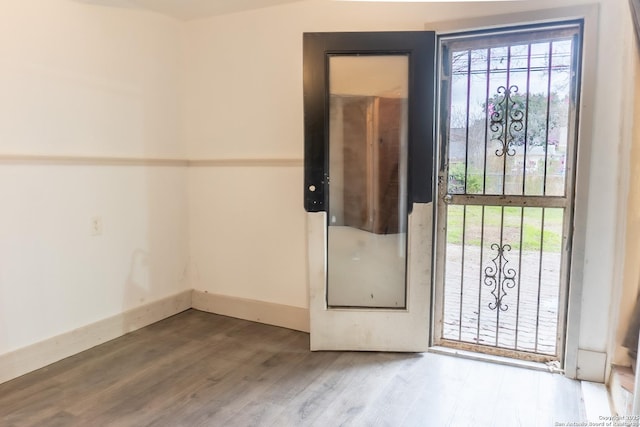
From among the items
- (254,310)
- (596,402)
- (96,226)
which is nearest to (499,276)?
(596,402)

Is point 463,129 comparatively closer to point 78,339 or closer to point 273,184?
point 273,184

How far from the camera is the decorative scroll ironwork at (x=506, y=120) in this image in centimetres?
239

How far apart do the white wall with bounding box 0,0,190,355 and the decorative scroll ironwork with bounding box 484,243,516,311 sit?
2.26 metres

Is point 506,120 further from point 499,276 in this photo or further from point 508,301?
point 508,301

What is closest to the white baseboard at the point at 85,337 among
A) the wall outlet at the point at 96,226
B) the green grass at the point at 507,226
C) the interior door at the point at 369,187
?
the wall outlet at the point at 96,226

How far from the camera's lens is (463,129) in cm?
252

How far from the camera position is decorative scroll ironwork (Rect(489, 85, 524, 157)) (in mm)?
2389

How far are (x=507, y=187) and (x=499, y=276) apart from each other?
0.54 m

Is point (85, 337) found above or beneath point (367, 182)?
beneath

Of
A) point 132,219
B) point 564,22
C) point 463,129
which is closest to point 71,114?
point 132,219

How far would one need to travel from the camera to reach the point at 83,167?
8.44 feet

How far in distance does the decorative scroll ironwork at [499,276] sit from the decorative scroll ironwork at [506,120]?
0.58 meters

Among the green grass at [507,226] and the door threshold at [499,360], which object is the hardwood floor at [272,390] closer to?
the door threshold at [499,360]

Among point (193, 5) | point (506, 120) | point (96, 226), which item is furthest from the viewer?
point (193, 5)
